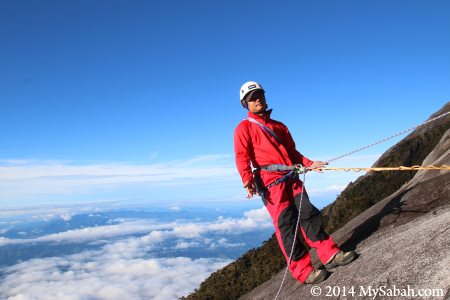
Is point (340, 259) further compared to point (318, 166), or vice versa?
point (318, 166)

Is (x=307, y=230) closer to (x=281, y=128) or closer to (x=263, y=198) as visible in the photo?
(x=263, y=198)

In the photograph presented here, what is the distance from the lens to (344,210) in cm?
1703

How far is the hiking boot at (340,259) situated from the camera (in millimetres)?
6551

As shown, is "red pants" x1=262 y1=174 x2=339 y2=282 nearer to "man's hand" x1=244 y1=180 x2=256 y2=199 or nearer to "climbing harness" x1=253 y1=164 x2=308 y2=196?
"climbing harness" x1=253 y1=164 x2=308 y2=196

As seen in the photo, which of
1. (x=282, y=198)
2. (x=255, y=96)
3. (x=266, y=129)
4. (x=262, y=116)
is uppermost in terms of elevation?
(x=255, y=96)

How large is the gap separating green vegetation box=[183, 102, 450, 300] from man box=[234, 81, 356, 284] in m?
9.16

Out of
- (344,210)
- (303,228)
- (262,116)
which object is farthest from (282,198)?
(344,210)

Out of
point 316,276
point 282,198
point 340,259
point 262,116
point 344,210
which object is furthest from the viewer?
point 344,210

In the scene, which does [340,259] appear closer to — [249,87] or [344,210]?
[249,87]

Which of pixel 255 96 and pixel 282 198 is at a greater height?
pixel 255 96

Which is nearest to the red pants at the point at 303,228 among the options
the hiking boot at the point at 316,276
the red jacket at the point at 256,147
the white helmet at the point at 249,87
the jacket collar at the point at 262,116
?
the hiking boot at the point at 316,276

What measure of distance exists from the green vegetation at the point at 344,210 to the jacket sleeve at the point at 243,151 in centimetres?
981

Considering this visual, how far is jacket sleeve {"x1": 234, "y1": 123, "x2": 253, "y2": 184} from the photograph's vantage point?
6806 mm

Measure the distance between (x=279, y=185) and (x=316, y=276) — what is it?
1733 mm
